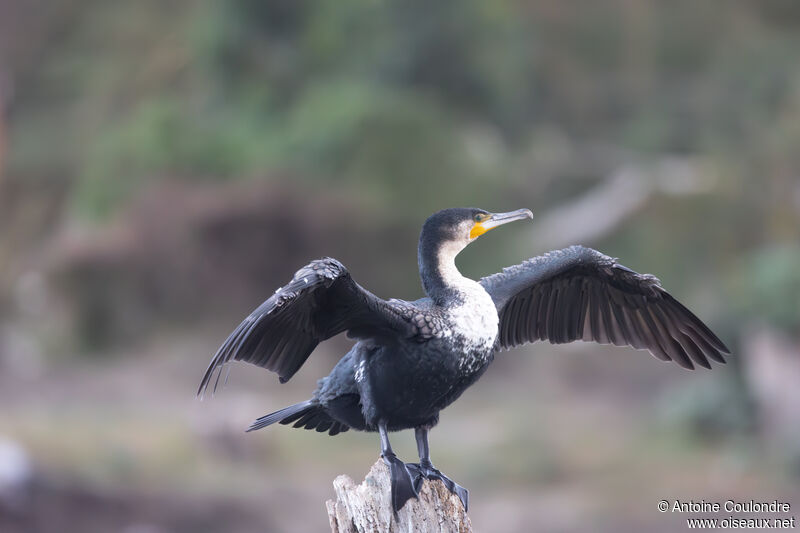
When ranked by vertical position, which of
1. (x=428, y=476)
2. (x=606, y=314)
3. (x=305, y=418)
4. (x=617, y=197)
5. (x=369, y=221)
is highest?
(x=617, y=197)

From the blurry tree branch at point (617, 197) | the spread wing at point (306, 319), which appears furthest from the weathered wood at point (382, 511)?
the blurry tree branch at point (617, 197)

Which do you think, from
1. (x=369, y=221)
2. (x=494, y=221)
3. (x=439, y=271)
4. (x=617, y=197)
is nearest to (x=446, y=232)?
(x=439, y=271)

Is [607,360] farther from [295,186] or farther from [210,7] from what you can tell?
[210,7]

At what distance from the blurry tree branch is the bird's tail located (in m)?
11.0

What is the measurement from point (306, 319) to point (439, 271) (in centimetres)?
69

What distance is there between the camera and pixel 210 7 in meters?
16.0

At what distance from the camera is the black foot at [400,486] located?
15.1ft

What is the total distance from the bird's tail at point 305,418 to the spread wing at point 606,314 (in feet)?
3.37

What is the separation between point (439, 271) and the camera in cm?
496

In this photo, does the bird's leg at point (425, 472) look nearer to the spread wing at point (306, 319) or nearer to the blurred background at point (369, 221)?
the spread wing at point (306, 319)

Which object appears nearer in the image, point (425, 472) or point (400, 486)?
point (400, 486)

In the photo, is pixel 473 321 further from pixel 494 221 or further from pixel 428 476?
pixel 428 476

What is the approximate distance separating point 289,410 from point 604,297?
1865mm

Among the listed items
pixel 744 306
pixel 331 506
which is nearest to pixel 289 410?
pixel 331 506
